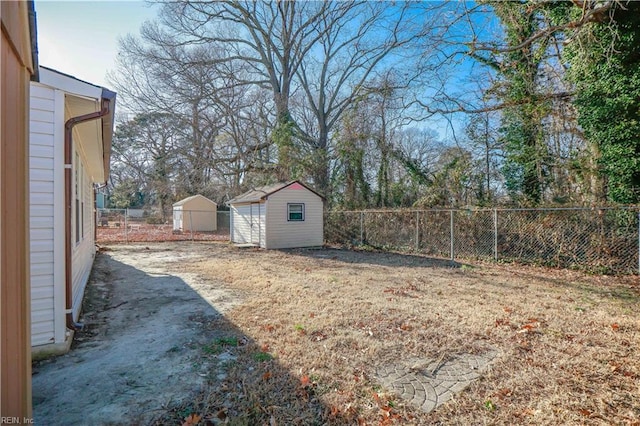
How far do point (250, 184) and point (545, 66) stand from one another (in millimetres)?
13625

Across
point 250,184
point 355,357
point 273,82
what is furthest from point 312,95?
point 355,357

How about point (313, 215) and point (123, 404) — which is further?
point (313, 215)

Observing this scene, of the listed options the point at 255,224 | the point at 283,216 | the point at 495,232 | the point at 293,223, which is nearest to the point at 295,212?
the point at 293,223

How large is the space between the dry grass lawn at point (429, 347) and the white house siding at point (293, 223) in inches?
256

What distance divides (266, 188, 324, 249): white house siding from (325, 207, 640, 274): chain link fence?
2096mm

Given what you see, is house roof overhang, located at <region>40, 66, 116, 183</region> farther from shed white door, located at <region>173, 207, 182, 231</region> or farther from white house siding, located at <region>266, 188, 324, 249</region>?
shed white door, located at <region>173, 207, 182, 231</region>

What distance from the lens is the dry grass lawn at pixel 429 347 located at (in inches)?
92.6

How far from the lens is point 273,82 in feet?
63.6

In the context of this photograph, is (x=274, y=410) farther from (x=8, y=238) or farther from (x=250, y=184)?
(x=250, y=184)

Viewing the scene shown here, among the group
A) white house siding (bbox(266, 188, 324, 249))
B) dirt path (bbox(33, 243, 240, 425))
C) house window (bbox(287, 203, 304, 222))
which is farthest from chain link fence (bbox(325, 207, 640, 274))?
dirt path (bbox(33, 243, 240, 425))

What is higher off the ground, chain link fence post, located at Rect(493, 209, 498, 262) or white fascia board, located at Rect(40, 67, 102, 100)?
white fascia board, located at Rect(40, 67, 102, 100)

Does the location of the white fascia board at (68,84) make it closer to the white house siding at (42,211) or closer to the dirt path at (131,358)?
the white house siding at (42,211)

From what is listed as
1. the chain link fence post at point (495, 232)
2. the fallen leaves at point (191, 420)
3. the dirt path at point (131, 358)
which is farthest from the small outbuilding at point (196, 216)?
the fallen leaves at point (191, 420)

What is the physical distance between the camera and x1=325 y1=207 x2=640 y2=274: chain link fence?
7.50 m
